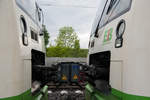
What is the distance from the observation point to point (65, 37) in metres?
36.4

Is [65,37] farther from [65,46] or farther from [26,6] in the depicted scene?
[26,6]

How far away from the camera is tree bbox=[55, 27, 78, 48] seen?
35.5 m

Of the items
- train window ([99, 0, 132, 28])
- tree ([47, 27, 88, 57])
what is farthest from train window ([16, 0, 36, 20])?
tree ([47, 27, 88, 57])

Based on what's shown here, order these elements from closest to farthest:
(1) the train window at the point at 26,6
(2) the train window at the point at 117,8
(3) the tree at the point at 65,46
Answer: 1. (2) the train window at the point at 117,8
2. (1) the train window at the point at 26,6
3. (3) the tree at the point at 65,46

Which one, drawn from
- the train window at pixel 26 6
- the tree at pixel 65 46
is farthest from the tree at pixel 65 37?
the train window at pixel 26 6

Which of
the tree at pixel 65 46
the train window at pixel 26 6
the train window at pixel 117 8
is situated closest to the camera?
the train window at pixel 117 8

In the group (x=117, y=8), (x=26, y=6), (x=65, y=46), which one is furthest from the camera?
(x=65, y=46)

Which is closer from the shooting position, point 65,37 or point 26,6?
point 26,6

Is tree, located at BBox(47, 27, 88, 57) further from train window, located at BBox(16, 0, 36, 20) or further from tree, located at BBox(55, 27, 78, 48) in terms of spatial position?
train window, located at BBox(16, 0, 36, 20)

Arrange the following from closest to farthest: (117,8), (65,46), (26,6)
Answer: (117,8), (26,6), (65,46)

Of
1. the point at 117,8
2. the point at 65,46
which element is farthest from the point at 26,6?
the point at 65,46

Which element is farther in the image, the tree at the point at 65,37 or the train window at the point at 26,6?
the tree at the point at 65,37

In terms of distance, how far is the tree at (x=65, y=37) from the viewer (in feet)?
117

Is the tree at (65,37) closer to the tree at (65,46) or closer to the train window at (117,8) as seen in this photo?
the tree at (65,46)
